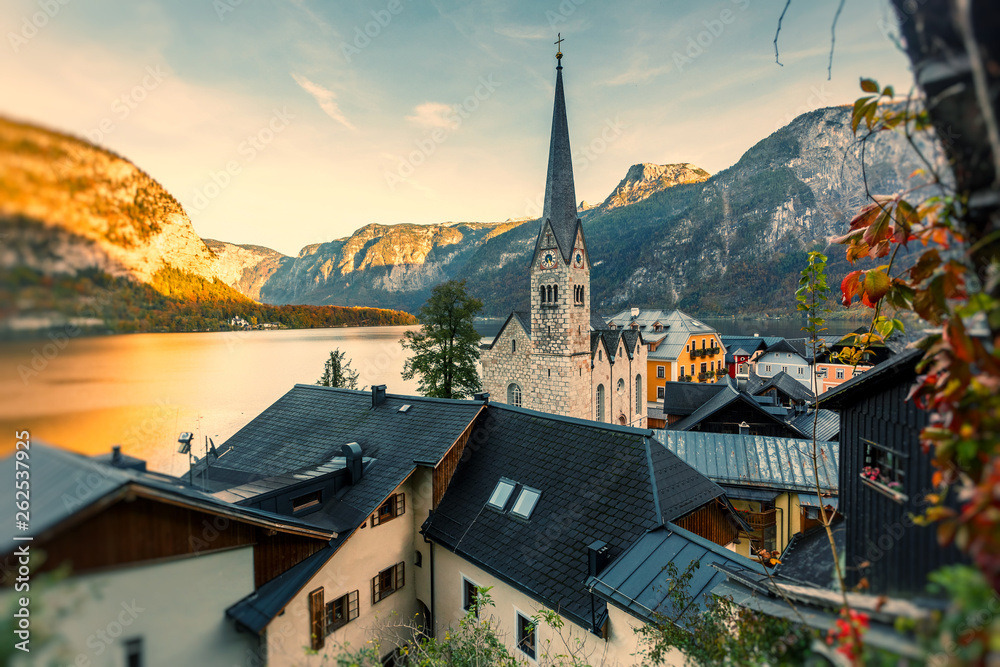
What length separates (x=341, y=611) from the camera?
7215 millimetres

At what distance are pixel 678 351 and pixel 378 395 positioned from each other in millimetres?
32896

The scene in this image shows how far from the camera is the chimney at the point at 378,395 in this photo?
11.5 m

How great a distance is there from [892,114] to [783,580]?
343 centimetres

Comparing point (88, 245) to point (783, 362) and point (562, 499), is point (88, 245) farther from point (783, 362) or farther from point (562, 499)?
point (783, 362)

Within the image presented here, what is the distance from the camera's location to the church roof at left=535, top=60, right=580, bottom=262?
2080 centimetres

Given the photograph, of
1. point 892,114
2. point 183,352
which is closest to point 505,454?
point 183,352

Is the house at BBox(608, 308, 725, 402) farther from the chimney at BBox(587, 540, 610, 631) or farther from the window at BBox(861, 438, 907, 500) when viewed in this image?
the window at BBox(861, 438, 907, 500)

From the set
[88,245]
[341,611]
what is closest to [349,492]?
[341,611]

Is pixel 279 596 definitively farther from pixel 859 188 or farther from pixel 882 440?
pixel 859 188

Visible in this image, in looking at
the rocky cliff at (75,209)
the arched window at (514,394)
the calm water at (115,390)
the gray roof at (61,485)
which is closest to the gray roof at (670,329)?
the arched window at (514,394)

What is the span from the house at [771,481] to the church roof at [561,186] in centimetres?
1165

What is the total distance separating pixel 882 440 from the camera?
3.05 metres

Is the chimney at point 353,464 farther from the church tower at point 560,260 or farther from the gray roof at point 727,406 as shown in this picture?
the gray roof at point 727,406

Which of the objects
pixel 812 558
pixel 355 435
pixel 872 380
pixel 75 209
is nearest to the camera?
pixel 75 209
